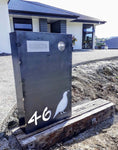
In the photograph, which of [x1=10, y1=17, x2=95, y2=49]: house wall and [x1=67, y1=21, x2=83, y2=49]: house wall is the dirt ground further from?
[x1=67, y1=21, x2=83, y2=49]: house wall

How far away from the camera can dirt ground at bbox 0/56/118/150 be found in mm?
1134

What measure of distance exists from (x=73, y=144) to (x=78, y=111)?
1.20ft

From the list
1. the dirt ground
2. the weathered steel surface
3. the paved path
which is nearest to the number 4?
the weathered steel surface

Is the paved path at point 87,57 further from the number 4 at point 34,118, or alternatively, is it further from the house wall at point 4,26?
the house wall at point 4,26

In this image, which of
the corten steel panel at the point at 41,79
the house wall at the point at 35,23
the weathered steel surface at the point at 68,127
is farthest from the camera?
the house wall at the point at 35,23

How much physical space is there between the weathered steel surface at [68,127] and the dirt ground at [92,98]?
0.22 ft

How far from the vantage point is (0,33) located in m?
6.23

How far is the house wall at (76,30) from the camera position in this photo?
10.5 m

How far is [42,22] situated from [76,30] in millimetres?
3527

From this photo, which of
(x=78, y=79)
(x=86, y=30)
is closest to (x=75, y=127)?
(x=78, y=79)

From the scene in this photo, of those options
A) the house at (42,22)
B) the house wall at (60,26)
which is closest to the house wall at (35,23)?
the house at (42,22)

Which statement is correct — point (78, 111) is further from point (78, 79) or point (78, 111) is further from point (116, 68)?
point (116, 68)

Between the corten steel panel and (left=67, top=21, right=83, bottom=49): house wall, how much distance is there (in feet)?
33.5

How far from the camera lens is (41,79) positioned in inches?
39.4
